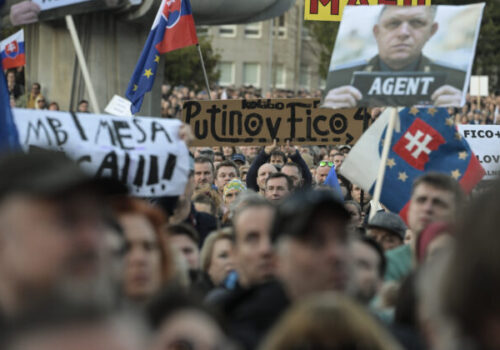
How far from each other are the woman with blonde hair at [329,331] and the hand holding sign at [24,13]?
15.3 ft

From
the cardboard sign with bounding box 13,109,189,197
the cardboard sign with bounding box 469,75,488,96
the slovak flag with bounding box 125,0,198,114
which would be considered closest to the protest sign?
the slovak flag with bounding box 125,0,198,114

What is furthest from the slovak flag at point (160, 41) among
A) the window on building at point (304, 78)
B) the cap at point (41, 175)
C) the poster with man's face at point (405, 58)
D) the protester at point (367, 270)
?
the window on building at point (304, 78)

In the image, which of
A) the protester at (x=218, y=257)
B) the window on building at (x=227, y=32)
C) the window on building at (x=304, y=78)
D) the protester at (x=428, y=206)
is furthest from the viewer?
the window on building at (x=304, y=78)

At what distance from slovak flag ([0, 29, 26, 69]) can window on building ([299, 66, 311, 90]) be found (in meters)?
63.5

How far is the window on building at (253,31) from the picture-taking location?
244 ft

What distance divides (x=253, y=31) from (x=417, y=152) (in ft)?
221

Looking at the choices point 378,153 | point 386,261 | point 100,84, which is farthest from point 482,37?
point 386,261

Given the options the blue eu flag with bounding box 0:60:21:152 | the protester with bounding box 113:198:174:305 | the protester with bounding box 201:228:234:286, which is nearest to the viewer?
the protester with bounding box 113:198:174:305

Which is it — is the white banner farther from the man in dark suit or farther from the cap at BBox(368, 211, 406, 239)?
the cap at BBox(368, 211, 406, 239)

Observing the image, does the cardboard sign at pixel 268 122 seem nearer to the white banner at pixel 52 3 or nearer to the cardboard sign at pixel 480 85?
the white banner at pixel 52 3

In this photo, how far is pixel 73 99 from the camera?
1973cm

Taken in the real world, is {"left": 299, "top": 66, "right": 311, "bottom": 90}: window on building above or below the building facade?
below

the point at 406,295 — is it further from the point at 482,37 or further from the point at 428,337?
the point at 482,37

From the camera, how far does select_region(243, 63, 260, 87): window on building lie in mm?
74688
